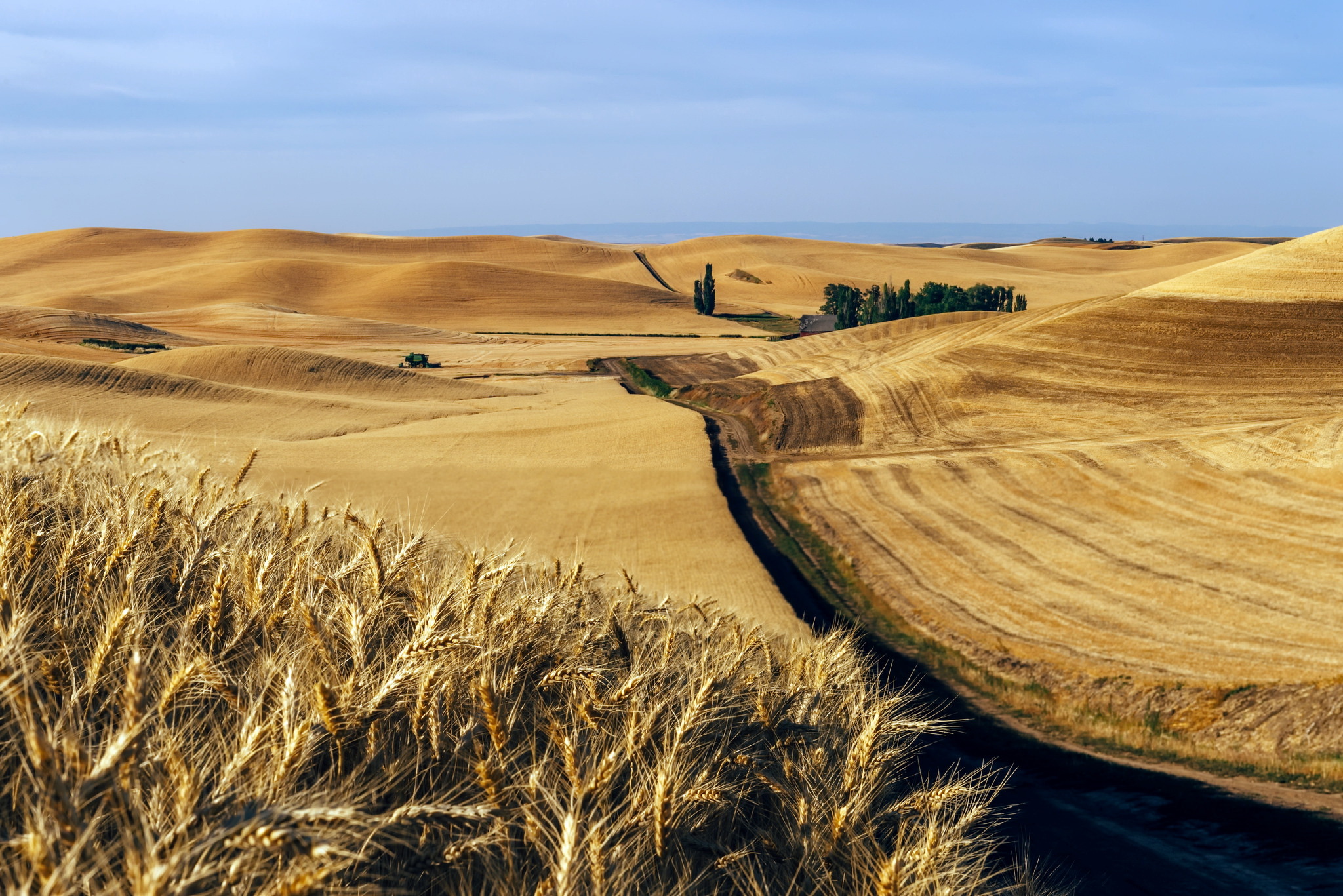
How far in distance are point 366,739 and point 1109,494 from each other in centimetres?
2917

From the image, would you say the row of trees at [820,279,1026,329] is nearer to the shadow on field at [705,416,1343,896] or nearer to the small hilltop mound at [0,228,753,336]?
the small hilltop mound at [0,228,753,336]

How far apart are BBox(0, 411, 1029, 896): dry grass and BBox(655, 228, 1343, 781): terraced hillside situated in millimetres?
13670

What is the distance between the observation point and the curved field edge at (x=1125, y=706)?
15188 millimetres

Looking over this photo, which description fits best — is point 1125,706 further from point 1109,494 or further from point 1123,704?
point 1109,494

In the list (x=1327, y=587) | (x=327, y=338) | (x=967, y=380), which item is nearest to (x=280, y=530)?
(x=1327, y=587)

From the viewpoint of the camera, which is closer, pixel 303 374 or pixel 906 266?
pixel 303 374

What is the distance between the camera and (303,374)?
50656 mm

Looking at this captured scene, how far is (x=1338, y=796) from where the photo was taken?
1393 centimetres

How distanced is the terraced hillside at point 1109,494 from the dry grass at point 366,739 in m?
13.7

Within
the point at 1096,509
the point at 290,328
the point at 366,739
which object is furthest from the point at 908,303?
the point at 366,739

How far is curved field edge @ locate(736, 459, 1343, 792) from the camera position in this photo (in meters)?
15.2

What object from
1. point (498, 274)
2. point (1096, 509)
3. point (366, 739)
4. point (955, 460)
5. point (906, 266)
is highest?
point (498, 274)

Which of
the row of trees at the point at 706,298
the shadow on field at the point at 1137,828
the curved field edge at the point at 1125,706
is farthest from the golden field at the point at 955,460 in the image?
the row of trees at the point at 706,298

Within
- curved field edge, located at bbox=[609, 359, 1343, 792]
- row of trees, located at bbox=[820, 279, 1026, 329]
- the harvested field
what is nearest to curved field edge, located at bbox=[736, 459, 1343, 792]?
curved field edge, located at bbox=[609, 359, 1343, 792]
